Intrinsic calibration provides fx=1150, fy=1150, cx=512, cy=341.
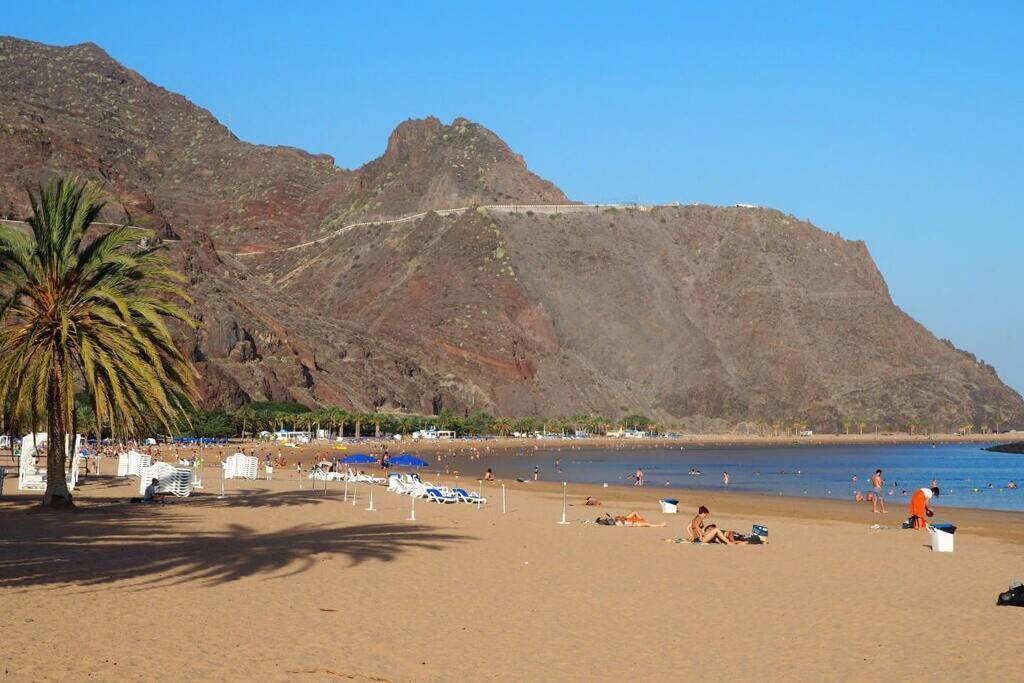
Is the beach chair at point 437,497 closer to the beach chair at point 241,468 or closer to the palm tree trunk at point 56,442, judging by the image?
the palm tree trunk at point 56,442

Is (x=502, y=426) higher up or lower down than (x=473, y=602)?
higher up

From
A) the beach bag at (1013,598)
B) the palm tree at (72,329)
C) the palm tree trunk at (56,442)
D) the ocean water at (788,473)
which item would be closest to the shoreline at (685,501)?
the palm tree trunk at (56,442)

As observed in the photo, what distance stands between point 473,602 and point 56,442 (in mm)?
14254

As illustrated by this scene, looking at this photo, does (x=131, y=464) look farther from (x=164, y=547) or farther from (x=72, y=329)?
(x=164, y=547)

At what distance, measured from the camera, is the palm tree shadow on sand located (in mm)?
15688

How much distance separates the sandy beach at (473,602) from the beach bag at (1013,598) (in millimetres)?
351

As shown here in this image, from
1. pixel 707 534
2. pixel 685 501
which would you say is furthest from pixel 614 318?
pixel 707 534

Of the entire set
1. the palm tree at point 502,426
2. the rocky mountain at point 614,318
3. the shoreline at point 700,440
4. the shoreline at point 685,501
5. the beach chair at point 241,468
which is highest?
the rocky mountain at point 614,318

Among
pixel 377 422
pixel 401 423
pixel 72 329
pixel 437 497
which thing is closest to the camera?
pixel 72 329

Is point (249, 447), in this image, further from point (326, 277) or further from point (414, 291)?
point (326, 277)

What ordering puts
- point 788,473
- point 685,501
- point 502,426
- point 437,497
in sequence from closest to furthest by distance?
point 437,497 → point 685,501 → point 788,473 → point 502,426

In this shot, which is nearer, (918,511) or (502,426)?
(918,511)

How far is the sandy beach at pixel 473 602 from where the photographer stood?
11078mm

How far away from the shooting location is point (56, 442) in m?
25.4
